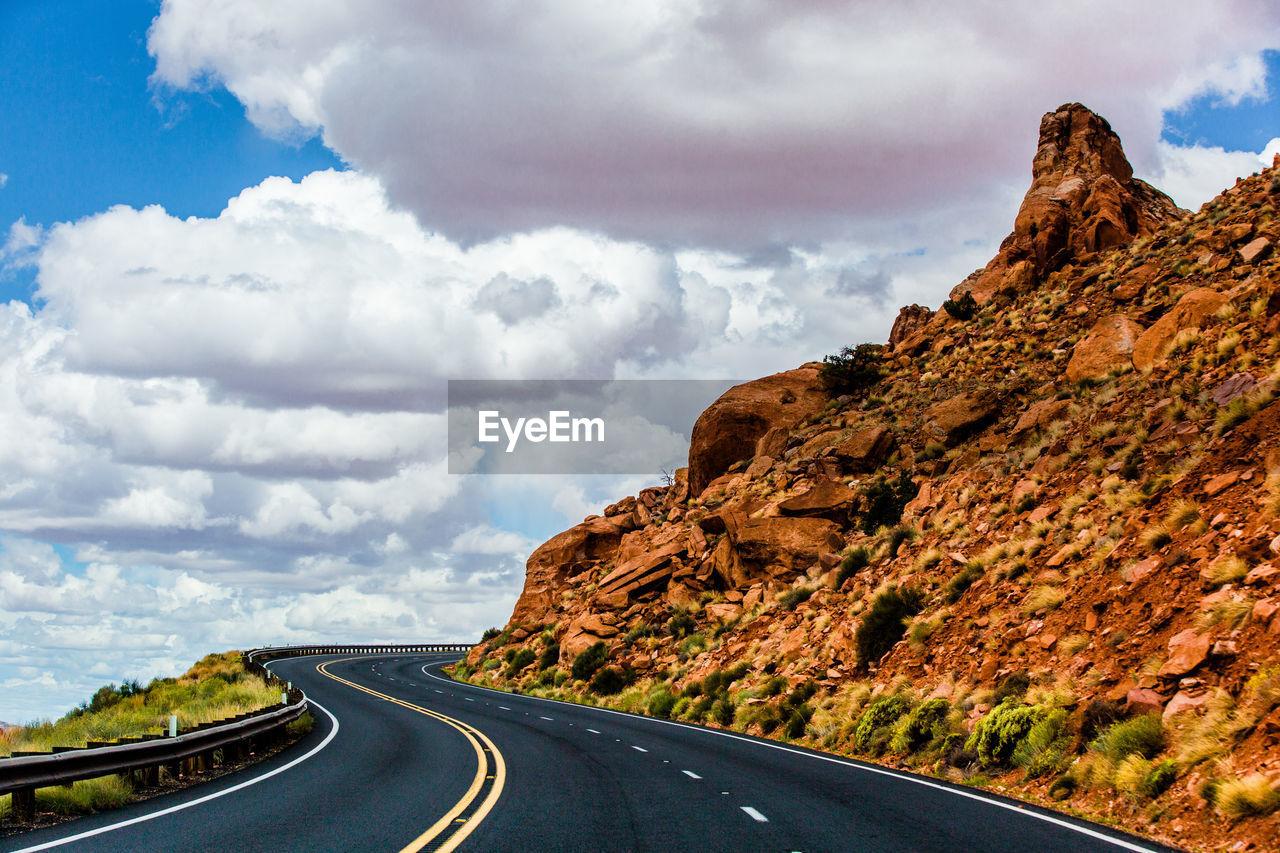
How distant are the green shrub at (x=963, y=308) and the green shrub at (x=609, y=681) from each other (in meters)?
25.6

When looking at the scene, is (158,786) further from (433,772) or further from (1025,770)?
(1025,770)

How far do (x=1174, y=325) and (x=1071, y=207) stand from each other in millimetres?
23410

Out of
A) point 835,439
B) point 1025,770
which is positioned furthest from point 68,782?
point 835,439

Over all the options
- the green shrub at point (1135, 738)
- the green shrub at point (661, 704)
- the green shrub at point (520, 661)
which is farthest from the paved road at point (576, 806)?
the green shrub at point (520, 661)

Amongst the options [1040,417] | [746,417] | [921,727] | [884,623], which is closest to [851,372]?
[746,417]

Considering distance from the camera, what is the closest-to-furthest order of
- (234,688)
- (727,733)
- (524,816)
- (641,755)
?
(524,816) → (641,755) → (727,733) → (234,688)

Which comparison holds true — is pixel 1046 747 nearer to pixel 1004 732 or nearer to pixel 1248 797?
pixel 1004 732

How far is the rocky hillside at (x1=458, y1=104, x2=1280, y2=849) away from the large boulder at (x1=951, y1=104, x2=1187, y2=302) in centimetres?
17

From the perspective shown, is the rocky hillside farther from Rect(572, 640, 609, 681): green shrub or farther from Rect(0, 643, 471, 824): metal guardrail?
Rect(0, 643, 471, 824): metal guardrail

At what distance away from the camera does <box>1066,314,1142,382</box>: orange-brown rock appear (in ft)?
101

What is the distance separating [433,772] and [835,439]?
2856 cm

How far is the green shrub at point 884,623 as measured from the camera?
22.5m

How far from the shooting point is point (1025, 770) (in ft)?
43.2

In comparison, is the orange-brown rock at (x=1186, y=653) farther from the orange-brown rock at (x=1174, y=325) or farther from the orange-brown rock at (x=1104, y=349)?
the orange-brown rock at (x=1104, y=349)
